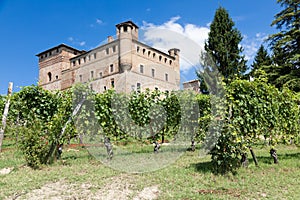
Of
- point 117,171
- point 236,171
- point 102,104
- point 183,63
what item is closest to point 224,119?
point 236,171

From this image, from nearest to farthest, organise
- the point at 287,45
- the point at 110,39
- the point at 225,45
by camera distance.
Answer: the point at 110,39, the point at 287,45, the point at 225,45

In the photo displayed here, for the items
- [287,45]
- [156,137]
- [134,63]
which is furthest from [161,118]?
[287,45]

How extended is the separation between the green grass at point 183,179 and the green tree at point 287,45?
13.8 metres

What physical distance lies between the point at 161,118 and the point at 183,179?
4552mm

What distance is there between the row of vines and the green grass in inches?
19.0

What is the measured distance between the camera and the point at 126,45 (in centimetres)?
525

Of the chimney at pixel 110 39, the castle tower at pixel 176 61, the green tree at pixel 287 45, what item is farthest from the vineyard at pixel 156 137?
the green tree at pixel 287 45

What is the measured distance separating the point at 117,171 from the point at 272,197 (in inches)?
132

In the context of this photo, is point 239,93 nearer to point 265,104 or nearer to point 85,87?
point 265,104

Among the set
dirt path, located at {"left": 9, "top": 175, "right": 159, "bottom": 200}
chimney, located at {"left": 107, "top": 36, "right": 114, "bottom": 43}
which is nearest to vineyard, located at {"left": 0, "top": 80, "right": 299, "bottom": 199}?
dirt path, located at {"left": 9, "top": 175, "right": 159, "bottom": 200}

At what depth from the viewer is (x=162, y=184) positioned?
4965mm

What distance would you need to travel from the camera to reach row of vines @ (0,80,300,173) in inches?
234

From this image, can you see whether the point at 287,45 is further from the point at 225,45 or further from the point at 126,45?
the point at 126,45

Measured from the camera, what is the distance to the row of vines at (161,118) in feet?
19.5
